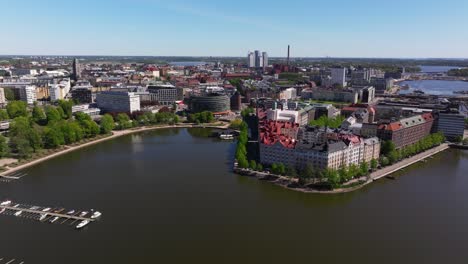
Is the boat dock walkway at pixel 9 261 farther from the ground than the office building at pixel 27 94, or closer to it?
closer to it

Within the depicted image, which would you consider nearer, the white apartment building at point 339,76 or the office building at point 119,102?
the office building at point 119,102

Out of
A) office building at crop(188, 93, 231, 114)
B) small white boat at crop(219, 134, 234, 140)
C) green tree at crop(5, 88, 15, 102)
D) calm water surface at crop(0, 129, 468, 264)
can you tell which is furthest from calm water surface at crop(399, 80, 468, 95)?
green tree at crop(5, 88, 15, 102)

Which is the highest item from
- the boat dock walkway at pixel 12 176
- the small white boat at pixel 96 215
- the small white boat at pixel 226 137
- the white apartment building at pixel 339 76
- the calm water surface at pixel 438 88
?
the white apartment building at pixel 339 76

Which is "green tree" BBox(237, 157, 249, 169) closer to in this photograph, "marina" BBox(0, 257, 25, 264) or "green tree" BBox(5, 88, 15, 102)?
"marina" BBox(0, 257, 25, 264)

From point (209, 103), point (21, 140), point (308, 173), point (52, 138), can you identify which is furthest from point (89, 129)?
point (308, 173)

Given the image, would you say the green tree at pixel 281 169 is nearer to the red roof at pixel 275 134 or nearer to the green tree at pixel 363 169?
the red roof at pixel 275 134

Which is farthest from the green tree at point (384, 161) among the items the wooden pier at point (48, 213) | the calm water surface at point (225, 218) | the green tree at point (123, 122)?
the green tree at point (123, 122)
